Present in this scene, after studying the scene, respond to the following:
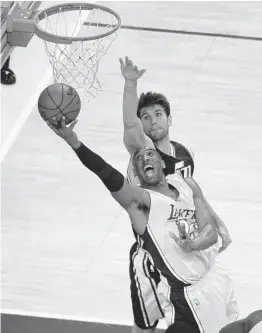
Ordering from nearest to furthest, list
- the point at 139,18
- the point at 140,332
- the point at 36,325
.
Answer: the point at 140,332, the point at 36,325, the point at 139,18

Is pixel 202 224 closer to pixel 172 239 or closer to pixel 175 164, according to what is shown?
pixel 172 239

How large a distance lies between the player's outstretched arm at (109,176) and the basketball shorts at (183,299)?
422 millimetres

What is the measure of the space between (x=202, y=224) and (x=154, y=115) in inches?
29.1

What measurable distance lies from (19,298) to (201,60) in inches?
152

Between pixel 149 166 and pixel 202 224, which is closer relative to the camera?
pixel 149 166

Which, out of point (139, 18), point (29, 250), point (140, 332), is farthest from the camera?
point (139, 18)

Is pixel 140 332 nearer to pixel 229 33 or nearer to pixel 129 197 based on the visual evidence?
pixel 129 197

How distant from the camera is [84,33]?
35.4 feet

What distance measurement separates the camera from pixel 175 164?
6.45 metres

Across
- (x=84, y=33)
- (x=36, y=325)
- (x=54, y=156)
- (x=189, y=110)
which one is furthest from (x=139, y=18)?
(x=36, y=325)

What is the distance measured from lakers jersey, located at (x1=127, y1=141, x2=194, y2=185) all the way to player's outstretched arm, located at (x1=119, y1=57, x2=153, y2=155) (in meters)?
0.16

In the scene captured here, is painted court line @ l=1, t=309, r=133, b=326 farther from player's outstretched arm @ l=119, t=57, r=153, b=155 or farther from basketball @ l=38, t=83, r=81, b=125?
basketball @ l=38, t=83, r=81, b=125

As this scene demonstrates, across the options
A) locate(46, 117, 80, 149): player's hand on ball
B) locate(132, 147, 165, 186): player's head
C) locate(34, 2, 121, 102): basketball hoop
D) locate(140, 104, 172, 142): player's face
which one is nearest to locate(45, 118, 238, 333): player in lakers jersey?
locate(132, 147, 165, 186): player's head

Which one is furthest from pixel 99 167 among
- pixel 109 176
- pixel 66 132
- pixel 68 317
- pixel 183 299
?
pixel 68 317
